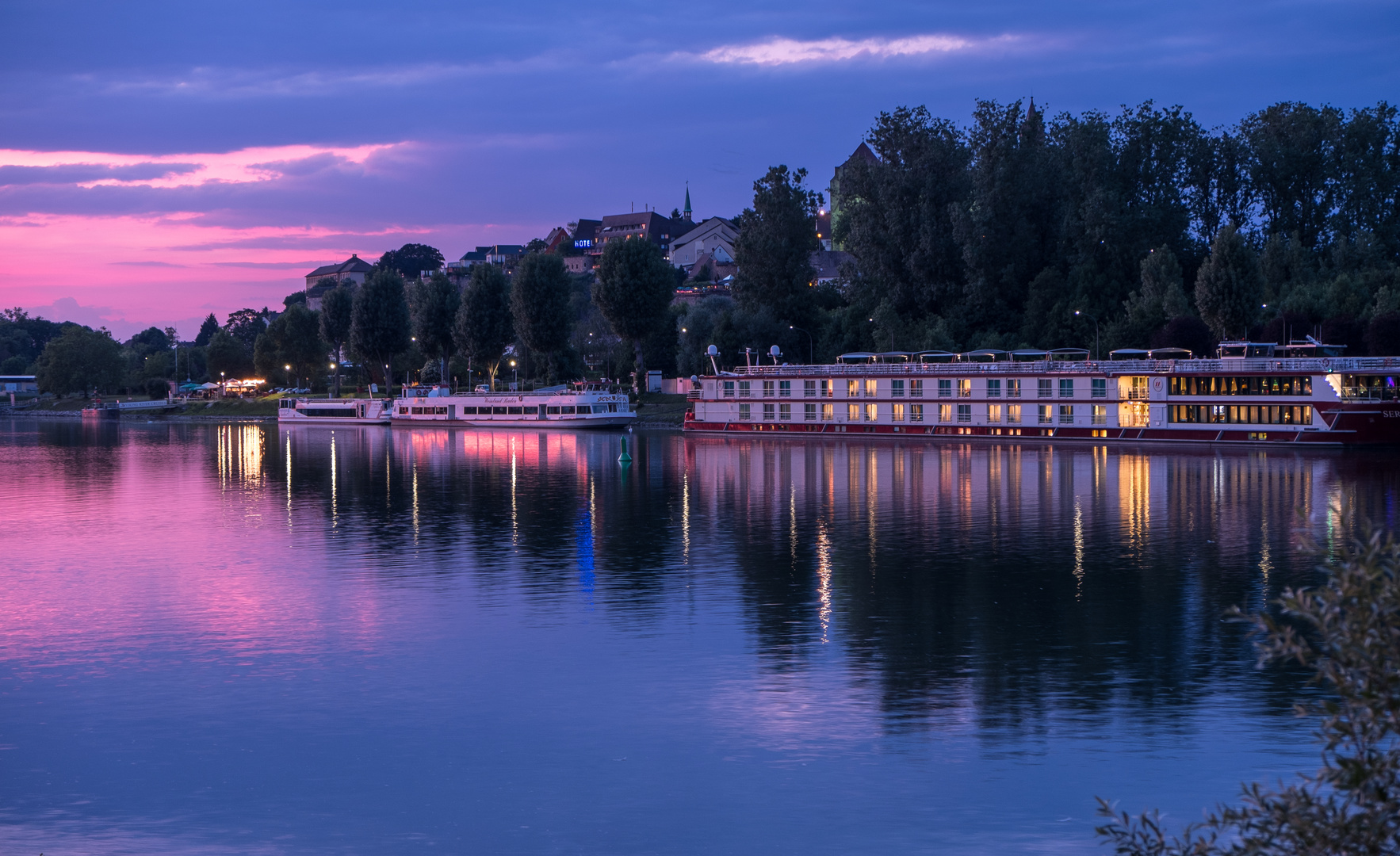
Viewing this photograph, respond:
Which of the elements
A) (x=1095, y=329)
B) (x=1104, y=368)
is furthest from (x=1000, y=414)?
(x=1095, y=329)

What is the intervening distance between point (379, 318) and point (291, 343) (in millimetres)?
38233

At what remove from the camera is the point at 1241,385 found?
8000 centimetres

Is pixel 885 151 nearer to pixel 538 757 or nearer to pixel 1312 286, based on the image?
pixel 1312 286

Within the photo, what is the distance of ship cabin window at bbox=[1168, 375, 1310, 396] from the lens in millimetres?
77500

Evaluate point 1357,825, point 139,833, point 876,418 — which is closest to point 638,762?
point 139,833

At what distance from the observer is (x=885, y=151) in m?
115

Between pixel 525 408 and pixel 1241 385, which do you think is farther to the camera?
pixel 525 408

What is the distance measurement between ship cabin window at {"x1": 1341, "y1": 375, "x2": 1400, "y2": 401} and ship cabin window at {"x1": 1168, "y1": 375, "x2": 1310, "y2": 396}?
2090 mm

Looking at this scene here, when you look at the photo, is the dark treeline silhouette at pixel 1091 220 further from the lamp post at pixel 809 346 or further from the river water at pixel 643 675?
the river water at pixel 643 675

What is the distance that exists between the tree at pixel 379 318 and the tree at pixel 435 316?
264 centimetres

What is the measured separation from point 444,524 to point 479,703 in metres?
25.4

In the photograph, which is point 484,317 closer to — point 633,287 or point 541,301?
point 541,301

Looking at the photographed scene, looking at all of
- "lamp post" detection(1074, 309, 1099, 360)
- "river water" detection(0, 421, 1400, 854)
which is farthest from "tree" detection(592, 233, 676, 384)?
"river water" detection(0, 421, 1400, 854)

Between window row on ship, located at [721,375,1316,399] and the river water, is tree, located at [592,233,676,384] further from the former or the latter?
the river water
